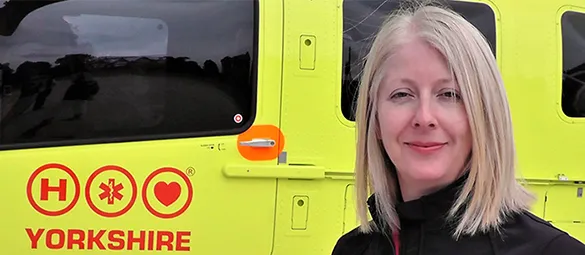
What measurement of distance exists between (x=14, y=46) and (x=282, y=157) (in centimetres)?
130

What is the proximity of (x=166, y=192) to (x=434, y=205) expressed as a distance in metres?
1.85

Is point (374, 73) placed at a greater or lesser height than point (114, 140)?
greater

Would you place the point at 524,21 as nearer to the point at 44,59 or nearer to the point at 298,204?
the point at 298,204

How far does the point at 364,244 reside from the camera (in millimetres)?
1381

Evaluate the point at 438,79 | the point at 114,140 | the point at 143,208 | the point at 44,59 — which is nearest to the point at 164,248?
the point at 143,208

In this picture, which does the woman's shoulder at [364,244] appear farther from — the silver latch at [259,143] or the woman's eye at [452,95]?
the silver latch at [259,143]

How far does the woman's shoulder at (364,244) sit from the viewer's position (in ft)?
4.30

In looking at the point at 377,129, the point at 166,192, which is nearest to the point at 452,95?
the point at 377,129

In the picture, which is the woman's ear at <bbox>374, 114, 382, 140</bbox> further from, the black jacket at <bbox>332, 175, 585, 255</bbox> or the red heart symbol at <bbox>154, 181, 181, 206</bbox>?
the red heart symbol at <bbox>154, 181, 181, 206</bbox>

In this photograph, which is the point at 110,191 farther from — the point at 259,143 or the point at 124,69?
the point at 259,143

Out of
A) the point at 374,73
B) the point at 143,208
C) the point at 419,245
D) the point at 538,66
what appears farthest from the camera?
the point at 538,66

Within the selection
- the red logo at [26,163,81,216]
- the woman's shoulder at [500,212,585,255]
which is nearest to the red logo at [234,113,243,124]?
the red logo at [26,163,81,216]

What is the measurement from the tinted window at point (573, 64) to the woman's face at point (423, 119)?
7.65 ft

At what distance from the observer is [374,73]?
4.31 feet
